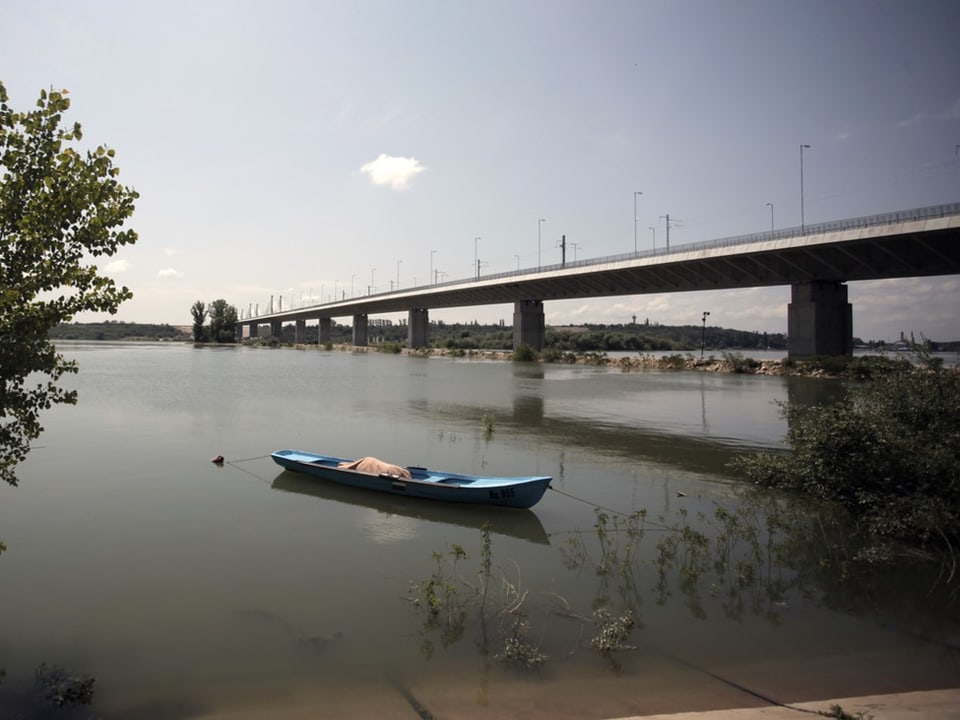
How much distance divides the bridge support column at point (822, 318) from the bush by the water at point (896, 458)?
51330 mm

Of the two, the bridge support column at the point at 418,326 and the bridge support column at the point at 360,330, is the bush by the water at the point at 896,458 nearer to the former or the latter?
the bridge support column at the point at 418,326

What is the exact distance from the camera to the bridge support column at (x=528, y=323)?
312 feet

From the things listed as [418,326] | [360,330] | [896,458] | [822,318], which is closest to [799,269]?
[822,318]

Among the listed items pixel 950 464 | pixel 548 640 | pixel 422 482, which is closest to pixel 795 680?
pixel 548 640

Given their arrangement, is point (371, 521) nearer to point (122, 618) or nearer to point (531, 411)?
point (122, 618)

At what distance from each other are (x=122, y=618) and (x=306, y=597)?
257 cm

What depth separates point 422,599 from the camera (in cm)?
948

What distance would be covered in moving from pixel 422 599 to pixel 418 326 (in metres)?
115

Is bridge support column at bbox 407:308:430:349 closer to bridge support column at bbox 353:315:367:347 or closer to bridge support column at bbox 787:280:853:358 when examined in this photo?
bridge support column at bbox 353:315:367:347

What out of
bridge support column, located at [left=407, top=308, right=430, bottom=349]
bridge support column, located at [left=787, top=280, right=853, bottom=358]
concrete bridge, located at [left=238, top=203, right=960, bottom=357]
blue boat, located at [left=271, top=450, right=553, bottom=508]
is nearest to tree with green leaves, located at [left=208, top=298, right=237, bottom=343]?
bridge support column, located at [left=407, top=308, right=430, bottom=349]

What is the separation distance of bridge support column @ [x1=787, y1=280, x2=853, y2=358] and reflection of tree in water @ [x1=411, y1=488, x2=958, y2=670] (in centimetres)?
5320

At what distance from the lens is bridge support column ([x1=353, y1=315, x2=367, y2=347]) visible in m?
144

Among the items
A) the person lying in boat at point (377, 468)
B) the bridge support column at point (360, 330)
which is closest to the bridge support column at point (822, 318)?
the person lying in boat at point (377, 468)

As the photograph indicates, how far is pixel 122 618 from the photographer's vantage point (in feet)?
29.2
